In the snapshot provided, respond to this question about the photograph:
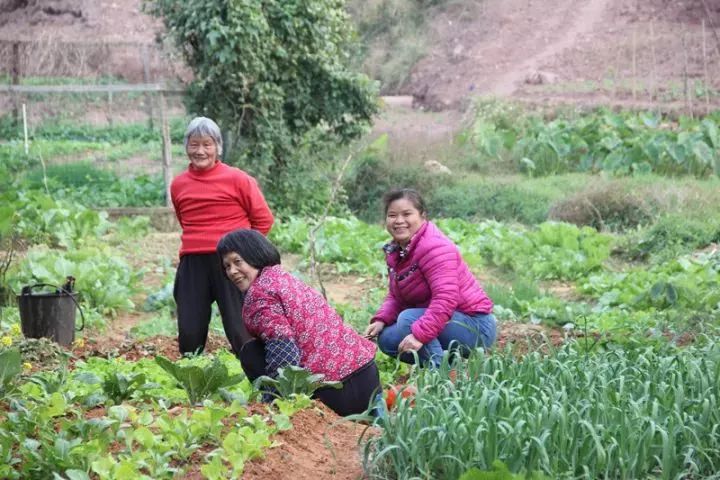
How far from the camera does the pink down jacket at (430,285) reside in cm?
632

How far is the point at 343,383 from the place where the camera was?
539 centimetres

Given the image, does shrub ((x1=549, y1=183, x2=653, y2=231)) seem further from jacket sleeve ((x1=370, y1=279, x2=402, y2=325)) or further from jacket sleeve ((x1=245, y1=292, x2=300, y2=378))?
jacket sleeve ((x1=245, y1=292, x2=300, y2=378))

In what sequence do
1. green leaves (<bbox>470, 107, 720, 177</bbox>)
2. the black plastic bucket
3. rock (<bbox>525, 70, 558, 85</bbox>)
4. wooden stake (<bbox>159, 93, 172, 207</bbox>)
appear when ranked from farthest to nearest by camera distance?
rock (<bbox>525, 70, 558, 85</bbox>)
green leaves (<bbox>470, 107, 720, 177</bbox>)
wooden stake (<bbox>159, 93, 172, 207</bbox>)
the black plastic bucket

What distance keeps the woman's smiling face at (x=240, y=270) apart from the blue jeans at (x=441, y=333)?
1.45 m

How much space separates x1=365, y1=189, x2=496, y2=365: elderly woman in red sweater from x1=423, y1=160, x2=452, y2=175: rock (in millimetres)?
11863

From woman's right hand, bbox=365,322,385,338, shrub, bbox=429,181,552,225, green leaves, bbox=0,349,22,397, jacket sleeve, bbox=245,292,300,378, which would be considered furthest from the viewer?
shrub, bbox=429,181,552,225

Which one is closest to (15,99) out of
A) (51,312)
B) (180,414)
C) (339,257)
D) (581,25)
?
(339,257)

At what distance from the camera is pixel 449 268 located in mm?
6387

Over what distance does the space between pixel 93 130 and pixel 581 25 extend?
19007 mm

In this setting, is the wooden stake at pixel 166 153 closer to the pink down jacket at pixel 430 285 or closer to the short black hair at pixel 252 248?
the pink down jacket at pixel 430 285

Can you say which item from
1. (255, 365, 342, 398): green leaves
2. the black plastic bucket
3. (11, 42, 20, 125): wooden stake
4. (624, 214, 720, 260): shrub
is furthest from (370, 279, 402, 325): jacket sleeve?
(11, 42, 20, 125): wooden stake

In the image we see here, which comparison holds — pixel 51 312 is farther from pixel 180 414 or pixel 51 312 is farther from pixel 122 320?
pixel 180 414

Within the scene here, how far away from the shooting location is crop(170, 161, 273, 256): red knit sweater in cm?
730

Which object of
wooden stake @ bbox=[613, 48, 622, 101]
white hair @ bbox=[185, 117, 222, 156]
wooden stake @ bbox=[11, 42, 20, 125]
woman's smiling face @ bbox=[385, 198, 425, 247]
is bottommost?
wooden stake @ bbox=[613, 48, 622, 101]
